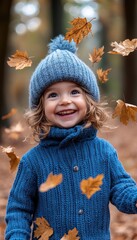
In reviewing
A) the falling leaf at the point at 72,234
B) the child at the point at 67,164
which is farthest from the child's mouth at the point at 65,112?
the falling leaf at the point at 72,234

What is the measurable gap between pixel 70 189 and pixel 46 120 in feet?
1.55

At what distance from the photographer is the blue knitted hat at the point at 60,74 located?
9.46ft

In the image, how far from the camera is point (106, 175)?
2.88 metres

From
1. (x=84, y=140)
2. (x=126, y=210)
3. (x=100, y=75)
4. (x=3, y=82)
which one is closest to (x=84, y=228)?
(x=126, y=210)

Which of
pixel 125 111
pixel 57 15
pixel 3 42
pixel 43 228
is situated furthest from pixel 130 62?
pixel 43 228

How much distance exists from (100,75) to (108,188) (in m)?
0.76

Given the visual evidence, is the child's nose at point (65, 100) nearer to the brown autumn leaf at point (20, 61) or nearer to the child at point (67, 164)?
the child at point (67, 164)

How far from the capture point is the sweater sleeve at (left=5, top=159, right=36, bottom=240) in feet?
9.46

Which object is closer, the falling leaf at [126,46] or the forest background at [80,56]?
the falling leaf at [126,46]

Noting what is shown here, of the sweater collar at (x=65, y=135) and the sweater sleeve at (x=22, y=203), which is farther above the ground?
the sweater collar at (x=65, y=135)

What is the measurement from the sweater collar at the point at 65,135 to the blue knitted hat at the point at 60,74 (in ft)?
0.80

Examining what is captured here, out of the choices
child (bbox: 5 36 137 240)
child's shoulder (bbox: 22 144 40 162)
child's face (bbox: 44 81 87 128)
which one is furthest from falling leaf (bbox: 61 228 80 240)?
child's face (bbox: 44 81 87 128)

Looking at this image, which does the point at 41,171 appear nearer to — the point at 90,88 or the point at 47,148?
the point at 47,148

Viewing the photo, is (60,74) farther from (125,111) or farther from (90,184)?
(90,184)
